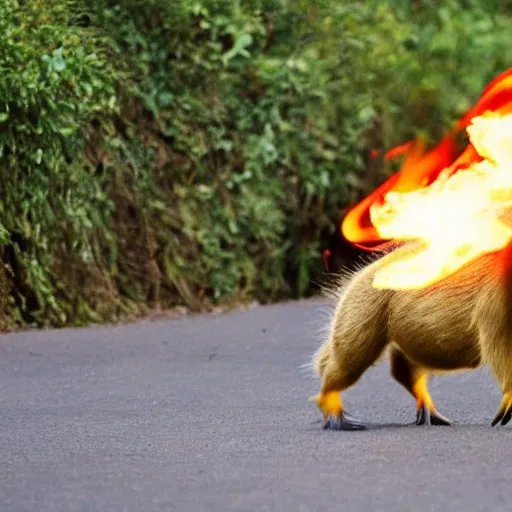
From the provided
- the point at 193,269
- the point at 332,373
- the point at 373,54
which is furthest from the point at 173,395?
the point at 373,54

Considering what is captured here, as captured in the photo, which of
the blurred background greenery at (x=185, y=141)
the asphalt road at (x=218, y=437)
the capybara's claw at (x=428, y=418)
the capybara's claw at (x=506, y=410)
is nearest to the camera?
the asphalt road at (x=218, y=437)

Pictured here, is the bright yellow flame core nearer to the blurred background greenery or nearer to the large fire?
the large fire

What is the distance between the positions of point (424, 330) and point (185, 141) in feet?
23.0

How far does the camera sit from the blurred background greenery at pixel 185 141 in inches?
452

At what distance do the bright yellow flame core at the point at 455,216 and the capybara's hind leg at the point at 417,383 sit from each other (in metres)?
0.52

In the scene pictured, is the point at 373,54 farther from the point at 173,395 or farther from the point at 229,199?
the point at 173,395

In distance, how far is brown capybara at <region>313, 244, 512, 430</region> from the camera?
20.9 ft

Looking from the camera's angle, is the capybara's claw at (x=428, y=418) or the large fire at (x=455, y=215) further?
the capybara's claw at (x=428, y=418)

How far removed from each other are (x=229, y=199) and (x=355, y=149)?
6.15 feet

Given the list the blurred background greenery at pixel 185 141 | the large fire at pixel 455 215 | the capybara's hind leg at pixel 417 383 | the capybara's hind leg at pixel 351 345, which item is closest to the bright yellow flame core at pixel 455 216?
the large fire at pixel 455 215

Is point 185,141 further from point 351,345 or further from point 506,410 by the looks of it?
point 506,410

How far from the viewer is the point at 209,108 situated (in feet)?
44.9

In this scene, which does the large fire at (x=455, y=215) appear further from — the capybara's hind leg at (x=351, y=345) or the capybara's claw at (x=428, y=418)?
the capybara's claw at (x=428, y=418)

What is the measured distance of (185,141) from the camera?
1338 centimetres
